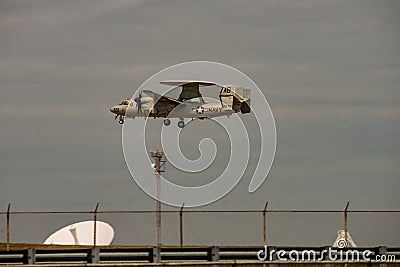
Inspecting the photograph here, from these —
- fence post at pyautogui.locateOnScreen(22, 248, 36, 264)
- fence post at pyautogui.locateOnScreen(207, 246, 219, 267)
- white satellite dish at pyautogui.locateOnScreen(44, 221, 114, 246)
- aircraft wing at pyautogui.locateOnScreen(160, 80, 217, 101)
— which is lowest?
fence post at pyautogui.locateOnScreen(22, 248, 36, 264)

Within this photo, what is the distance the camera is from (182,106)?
70500 mm

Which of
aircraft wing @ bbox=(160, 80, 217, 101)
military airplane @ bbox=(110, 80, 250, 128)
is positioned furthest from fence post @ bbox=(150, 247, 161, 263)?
aircraft wing @ bbox=(160, 80, 217, 101)

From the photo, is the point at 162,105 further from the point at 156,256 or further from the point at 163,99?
the point at 156,256

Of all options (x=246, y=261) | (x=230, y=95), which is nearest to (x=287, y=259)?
(x=246, y=261)

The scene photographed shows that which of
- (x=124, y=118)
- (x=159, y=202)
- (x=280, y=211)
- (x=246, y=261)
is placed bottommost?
(x=246, y=261)

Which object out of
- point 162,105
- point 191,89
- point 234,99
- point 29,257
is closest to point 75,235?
point 29,257

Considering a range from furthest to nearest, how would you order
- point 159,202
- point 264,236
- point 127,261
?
point 159,202
point 264,236
point 127,261

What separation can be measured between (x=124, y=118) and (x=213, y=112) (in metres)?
5.30

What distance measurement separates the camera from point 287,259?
33.3 m

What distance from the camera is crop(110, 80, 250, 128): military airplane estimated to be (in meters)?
69.4

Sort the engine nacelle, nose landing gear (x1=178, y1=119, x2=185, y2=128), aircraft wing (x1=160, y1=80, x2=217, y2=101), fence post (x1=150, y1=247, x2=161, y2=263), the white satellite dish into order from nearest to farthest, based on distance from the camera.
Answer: fence post (x1=150, y1=247, x2=161, y2=263)
the white satellite dish
nose landing gear (x1=178, y1=119, x2=185, y2=128)
the engine nacelle
aircraft wing (x1=160, y1=80, x2=217, y2=101)

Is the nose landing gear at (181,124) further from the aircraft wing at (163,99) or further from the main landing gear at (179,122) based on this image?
the aircraft wing at (163,99)

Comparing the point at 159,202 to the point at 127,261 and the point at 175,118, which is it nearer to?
the point at 175,118

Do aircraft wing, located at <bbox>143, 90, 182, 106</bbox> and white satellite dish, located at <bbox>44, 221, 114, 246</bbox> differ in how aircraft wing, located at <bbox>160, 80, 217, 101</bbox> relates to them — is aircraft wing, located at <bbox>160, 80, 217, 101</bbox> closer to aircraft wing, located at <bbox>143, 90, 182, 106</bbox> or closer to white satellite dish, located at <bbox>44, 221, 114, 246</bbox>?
aircraft wing, located at <bbox>143, 90, 182, 106</bbox>
